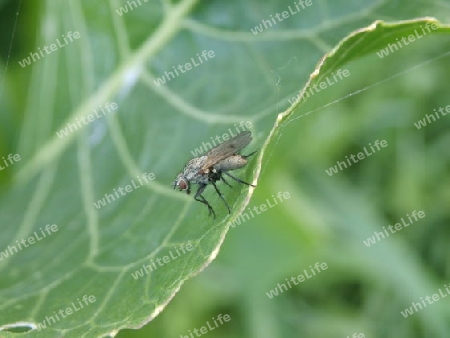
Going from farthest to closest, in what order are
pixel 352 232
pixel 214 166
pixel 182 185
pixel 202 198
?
pixel 352 232
pixel 214 166
pixel 182 185
pixel 202 198

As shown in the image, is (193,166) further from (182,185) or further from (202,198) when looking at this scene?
(202,198)

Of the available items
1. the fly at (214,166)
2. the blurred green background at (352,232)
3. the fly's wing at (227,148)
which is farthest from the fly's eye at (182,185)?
the blurred green background at (352,232)

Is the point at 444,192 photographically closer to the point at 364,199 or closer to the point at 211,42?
the point at 364,199

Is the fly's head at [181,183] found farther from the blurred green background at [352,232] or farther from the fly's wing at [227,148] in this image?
the blurred green background at [352,232]

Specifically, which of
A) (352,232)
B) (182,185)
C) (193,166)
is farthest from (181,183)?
(352,232)

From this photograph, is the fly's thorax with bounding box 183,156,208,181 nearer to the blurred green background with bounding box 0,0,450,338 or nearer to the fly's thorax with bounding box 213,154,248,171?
the fly's thorax with bounding box 213,154,248,171

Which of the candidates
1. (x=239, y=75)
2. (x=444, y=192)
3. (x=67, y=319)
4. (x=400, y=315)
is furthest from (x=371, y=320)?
(x=67, y=319)
